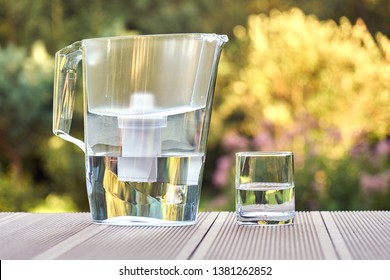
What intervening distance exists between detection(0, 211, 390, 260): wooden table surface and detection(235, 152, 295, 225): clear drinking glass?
0.01m

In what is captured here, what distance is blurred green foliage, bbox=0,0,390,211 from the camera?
215 inches

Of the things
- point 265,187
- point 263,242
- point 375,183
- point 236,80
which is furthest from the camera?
point 236,80

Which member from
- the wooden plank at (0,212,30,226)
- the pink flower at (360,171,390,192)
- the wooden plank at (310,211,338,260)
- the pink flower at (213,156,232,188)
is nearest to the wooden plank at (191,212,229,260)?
the wooden plank at (310,211,338,260)

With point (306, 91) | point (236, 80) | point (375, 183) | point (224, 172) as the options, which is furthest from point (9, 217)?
point (236, 80)

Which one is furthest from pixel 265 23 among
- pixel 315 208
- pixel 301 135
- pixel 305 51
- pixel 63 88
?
pixel 63 88

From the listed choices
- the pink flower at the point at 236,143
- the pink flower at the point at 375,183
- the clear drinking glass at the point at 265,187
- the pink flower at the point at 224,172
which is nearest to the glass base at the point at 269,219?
the clear drinking glass at the point at 265,187

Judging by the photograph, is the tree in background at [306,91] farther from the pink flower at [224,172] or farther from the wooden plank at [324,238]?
the wooden plank at [324,238]

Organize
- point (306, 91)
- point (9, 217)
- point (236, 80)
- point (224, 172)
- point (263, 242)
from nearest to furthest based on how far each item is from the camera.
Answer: point (263, 242)
point (9, 217)
point (224, 172)
point (306, 91)
point (236, 80)

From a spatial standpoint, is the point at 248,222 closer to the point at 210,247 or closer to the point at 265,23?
the point at 210,247

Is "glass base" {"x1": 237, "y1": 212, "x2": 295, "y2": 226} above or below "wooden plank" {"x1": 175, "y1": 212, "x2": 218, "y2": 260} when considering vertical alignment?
above

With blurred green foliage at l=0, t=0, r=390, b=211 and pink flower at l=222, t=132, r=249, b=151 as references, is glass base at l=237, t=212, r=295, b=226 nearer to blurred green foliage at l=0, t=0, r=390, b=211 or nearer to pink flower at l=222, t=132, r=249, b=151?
blurred green foliage at l=0, t=0, r=390, b=211

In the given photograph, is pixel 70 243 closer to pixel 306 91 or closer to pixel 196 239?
pixel 196 239

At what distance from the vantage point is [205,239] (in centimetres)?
80

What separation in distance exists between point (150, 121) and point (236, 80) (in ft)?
17.4
